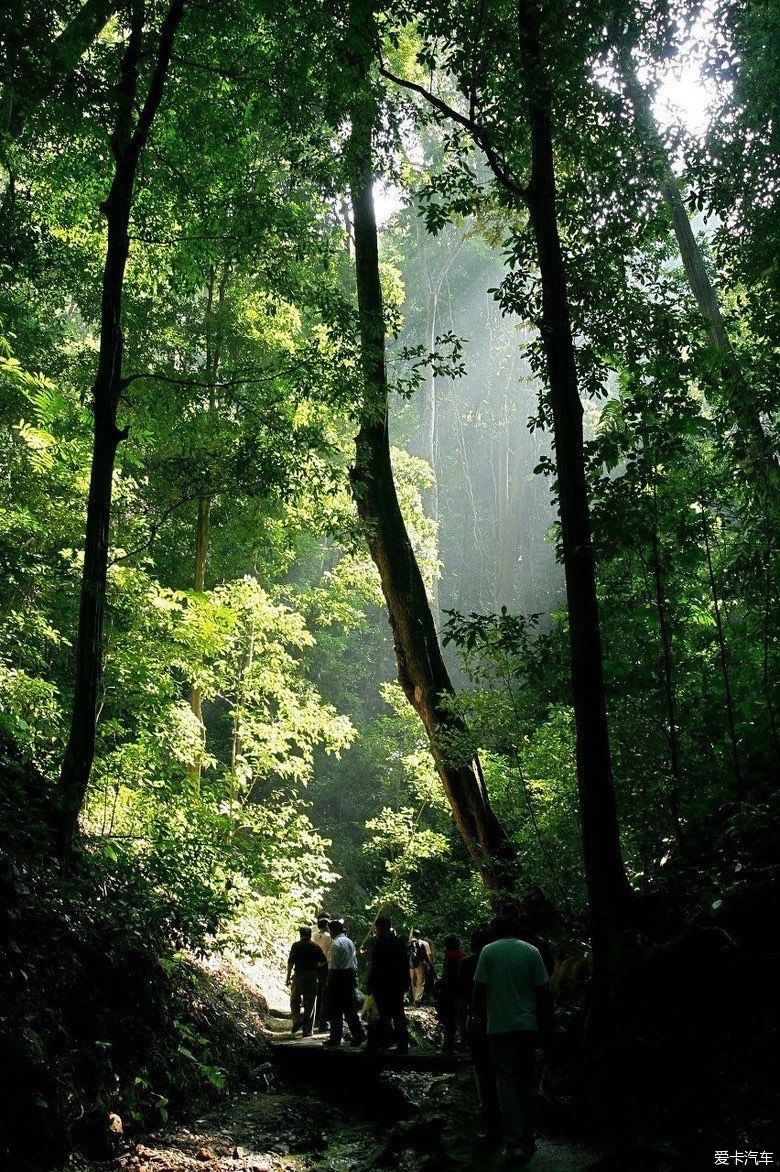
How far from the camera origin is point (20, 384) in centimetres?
984

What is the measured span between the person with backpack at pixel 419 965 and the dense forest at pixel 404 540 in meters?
1.86

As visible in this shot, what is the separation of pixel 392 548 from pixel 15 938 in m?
6.04

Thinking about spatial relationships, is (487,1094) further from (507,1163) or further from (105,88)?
(105,88)

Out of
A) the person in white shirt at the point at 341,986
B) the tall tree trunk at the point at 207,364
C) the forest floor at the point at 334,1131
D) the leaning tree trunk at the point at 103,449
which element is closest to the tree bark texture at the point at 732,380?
the leaning tree trunk at the point at 103,449

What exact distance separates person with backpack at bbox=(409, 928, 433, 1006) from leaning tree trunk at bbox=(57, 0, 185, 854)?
7779 mm

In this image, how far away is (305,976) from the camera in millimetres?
10938

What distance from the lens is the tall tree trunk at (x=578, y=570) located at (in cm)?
588

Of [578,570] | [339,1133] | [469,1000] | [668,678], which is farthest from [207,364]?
[339,1133]

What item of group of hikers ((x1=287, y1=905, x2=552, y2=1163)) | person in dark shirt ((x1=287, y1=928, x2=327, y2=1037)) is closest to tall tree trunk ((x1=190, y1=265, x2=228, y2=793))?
person in dark shirt ((x1=287, y1=928, x2=327, y2=1037))

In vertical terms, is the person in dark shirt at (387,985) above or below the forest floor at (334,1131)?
above

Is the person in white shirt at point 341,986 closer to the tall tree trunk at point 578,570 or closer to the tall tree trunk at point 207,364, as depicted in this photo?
the tall tree trunk at point 207,364

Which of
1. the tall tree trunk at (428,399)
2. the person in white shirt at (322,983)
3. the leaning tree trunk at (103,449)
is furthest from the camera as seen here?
the tall tree trunk at (428,399)

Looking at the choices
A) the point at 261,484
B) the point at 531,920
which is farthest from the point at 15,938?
the point at 531,920

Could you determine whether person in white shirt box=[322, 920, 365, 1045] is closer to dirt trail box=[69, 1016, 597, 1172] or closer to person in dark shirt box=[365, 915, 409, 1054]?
dirt trail box=[69, 1016, 597, 1172]
